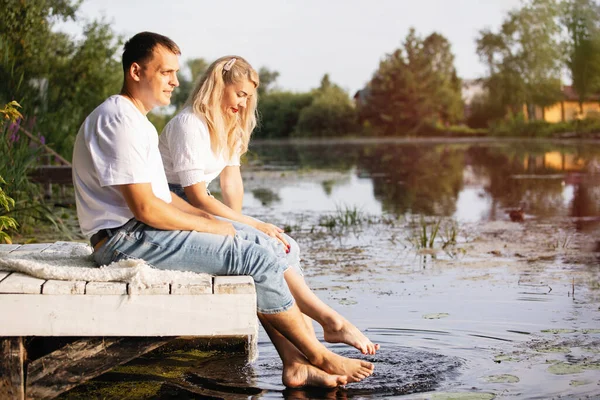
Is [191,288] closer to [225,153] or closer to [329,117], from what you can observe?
[225,153]

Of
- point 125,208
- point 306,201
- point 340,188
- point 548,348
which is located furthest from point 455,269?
point 340,188

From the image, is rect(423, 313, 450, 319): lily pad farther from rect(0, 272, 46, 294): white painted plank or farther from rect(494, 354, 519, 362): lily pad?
rect(0, 272, 46, 294): white painted plank

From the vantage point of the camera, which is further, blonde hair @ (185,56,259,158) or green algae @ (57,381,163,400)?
blonde hair @ (185,56,259,158)

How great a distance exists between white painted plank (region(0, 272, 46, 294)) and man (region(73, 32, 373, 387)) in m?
Result: 0.34

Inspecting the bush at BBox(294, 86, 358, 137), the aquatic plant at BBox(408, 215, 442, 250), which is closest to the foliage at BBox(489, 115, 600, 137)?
the bush at BBox(294, 86, 358, 137)

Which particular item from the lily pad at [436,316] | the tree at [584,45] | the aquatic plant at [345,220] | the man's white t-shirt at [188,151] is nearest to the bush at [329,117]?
the tree at [584,45]

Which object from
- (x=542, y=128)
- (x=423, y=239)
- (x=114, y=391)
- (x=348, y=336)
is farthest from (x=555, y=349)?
(x=542, y=128)

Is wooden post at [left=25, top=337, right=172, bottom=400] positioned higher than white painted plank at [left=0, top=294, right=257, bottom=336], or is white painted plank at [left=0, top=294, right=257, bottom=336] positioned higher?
white painted plank at [left=0, top=294, right=257, bottom=336]

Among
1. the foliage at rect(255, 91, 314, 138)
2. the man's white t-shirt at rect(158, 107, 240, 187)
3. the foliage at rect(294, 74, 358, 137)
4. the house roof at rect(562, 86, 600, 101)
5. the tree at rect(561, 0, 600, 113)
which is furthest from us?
the foliage at rect(255, 91, 314, 138)

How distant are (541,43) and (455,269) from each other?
5336 centimetres

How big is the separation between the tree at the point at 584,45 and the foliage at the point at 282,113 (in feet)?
82.0

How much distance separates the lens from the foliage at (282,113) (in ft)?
241

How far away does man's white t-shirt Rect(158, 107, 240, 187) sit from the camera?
4250 mm

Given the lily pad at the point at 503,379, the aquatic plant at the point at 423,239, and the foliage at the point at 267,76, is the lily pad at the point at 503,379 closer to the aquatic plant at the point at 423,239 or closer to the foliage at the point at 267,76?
the aquatic plant at the point at 423,239
